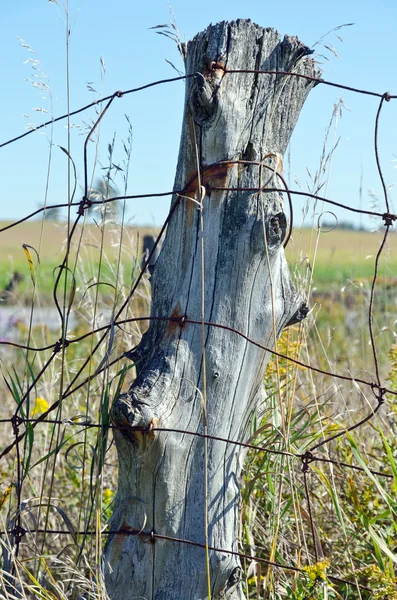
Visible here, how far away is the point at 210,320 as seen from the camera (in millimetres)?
1596

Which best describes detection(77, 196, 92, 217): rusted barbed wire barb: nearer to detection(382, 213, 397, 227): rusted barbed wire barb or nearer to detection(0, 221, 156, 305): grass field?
detection(0, 221, 156, 305): grass field

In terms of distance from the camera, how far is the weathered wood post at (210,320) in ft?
5.09

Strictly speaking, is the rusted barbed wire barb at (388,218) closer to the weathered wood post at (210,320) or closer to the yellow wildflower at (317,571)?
the weathered wood post at (210,320)

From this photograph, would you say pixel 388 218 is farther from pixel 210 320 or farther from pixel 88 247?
pixel 88 247

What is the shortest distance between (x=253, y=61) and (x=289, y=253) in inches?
44.4

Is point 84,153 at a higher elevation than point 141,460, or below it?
higher

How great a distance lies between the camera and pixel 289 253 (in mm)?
2637

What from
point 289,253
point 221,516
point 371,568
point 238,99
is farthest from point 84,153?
point 371,568

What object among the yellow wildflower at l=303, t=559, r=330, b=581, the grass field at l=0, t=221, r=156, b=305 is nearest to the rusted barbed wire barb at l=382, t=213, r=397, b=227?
the grass field at l=0, t=221, r=156, b=305

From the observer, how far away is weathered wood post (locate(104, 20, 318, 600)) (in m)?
1.55

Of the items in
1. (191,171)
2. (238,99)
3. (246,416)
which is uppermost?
(238,99)

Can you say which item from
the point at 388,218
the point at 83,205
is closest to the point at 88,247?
the point at 83,205

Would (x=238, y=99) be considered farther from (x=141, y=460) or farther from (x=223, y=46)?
(x=141, y=460)

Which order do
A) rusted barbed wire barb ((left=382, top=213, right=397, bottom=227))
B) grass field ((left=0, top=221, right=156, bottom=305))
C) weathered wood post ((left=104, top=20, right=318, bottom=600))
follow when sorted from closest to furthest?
weathered wood post ((left=104, top=20, right=318, bottom=600))
rusted barbed wire barb ((left=382, top=213, right=397, bottom=227))
grass field ((left=0, top=221, right=156, bottom=305))
